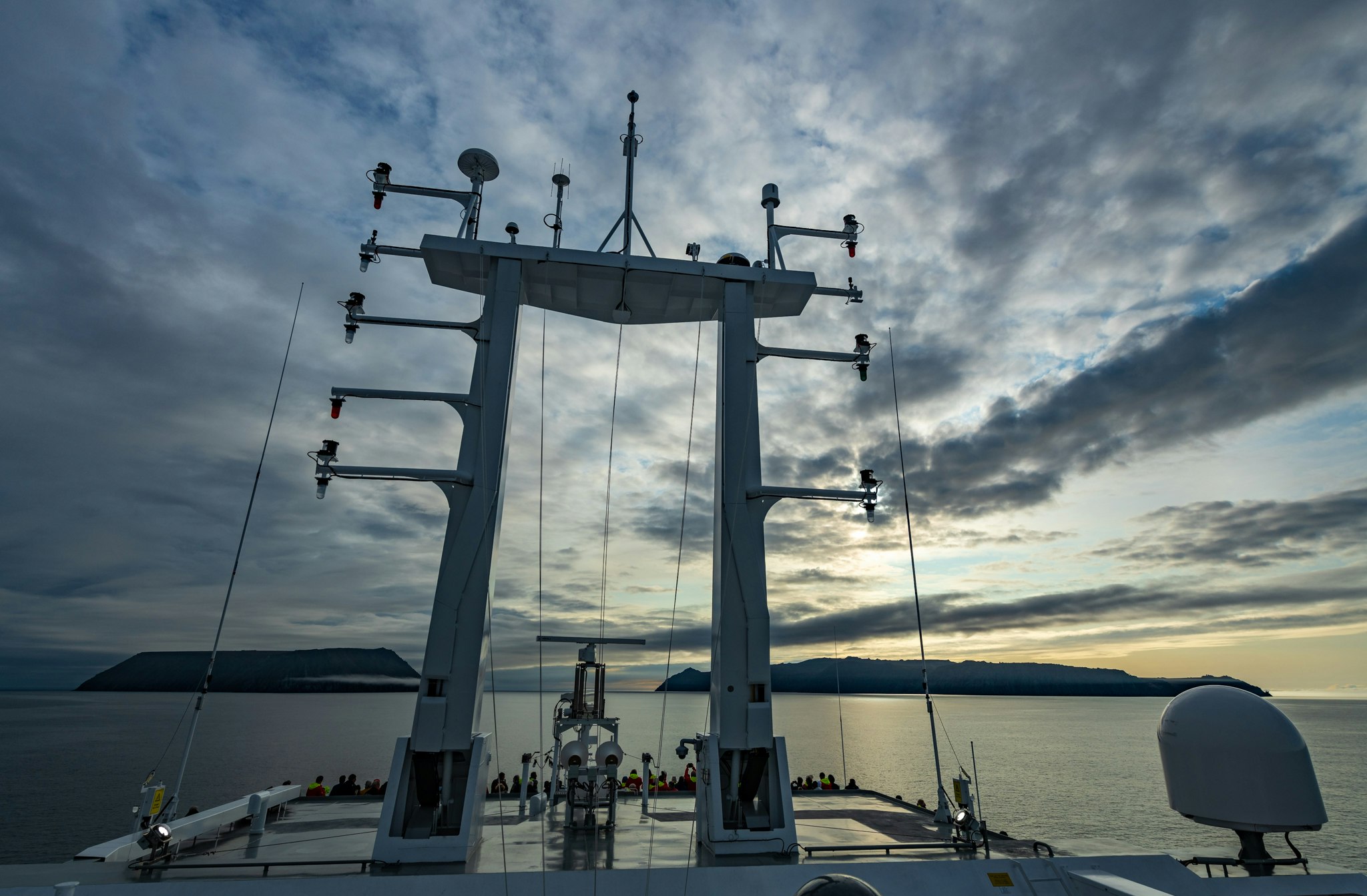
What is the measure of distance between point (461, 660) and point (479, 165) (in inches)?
456

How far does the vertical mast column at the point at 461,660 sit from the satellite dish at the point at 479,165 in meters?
3.96

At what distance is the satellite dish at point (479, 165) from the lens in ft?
51.5

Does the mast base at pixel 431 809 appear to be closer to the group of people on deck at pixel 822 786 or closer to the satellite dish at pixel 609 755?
the satellite dish at pixel 609 755

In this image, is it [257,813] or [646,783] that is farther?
[646,783]

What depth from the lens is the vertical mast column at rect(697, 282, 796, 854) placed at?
12070 mm

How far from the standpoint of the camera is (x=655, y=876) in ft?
32.0

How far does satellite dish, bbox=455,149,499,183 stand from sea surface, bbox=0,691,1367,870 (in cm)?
1215

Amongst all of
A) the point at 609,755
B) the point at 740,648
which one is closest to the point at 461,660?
the point at 609,755

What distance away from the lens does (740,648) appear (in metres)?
13.3

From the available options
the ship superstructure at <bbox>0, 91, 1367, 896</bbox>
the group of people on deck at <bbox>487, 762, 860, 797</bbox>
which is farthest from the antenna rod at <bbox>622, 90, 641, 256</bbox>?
the group of people on deck at <bbox>487, 762, 860, 797</bbox>

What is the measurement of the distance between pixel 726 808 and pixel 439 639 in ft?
21.0

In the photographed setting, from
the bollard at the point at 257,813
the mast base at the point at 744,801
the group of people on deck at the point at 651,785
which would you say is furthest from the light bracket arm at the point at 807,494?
the bollard at the point at 257,813

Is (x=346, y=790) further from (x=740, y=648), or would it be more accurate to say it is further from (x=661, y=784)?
(x=740, y=648)

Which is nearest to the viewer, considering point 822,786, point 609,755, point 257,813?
point 257,813
